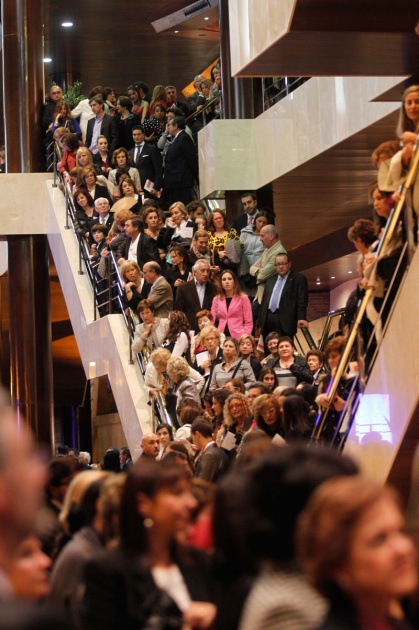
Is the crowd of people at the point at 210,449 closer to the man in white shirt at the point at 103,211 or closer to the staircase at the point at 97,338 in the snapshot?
the man in white shirt at the point at 103,211

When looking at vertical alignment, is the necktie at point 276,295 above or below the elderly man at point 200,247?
below

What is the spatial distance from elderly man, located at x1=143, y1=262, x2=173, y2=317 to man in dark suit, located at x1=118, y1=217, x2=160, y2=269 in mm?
754

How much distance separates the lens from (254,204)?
46.0 feet

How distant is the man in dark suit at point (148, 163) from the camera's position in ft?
50.8

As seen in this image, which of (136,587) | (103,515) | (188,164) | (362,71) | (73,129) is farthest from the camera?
(73,129)

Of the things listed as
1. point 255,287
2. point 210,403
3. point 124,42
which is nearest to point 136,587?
point 210,403

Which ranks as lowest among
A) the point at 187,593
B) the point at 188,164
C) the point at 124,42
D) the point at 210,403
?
the point at 210,403

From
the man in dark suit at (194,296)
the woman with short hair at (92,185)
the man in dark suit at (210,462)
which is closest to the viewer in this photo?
the man in dark suit at (210,462)

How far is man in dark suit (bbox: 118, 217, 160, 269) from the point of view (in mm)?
13266

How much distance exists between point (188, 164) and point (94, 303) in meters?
2.35

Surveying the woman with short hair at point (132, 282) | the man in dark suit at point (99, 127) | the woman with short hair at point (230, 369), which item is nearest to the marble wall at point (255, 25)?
the woman with short hair at point (230, 369)

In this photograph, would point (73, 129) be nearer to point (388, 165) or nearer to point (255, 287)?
point (255, 287)

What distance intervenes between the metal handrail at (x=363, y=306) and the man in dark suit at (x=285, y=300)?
4226mm

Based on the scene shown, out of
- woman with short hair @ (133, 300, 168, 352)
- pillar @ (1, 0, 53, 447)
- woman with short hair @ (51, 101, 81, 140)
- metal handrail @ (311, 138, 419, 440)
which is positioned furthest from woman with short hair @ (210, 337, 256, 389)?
pillar @ (1, 0, 53, 447)
